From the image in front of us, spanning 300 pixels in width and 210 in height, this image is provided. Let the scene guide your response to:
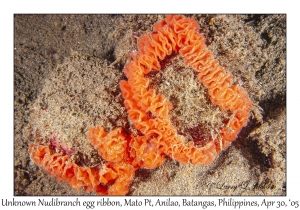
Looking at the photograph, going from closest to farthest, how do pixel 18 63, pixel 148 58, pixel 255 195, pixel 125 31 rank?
pixel 148 58 → pixel 255 195 → pixel 125 31 → pixel 18 63

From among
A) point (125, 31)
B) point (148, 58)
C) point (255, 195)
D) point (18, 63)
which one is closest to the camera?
point (148, 58)

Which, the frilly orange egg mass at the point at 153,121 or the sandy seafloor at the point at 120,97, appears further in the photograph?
the sandy seafloor at the point at 120,97

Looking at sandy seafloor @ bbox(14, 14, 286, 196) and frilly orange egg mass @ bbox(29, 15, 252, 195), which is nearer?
frilly orange egg mass @ bbox(29, 15, 252, 195)

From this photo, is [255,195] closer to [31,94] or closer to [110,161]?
[110,161]

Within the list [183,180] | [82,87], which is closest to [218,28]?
[82,87]

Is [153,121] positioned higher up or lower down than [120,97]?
lower down
